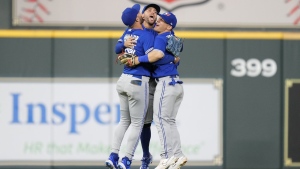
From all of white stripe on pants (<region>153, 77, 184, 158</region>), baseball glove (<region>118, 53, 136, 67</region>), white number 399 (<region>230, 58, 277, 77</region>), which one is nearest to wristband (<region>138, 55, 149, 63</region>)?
baseball glove (<region>118, 53, 136, 67</region>)

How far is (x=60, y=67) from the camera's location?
14344 millimetres

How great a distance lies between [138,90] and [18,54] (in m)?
3.66

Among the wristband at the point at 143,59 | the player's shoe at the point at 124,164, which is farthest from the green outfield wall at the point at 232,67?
the player's shoe at the point at 124,164

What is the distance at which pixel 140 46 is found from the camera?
11.2m

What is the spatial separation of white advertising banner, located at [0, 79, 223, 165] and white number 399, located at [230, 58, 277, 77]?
31 centimetres

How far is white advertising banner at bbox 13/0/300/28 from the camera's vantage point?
46.6 ft

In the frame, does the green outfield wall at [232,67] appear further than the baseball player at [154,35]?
Yes

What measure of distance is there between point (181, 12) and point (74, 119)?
219 cm

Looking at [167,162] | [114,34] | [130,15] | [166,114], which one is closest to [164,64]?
[166,114]

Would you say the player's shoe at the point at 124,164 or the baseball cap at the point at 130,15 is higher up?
the baseball cap at the point at 130,15

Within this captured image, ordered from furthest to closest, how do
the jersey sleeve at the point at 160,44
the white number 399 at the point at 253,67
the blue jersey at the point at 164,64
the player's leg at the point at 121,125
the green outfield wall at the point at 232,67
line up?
the white number 399 at the point at 253,67 < the green outfield wall at the point at 232,67 < the player's leg at the point at 121,125 < the blue jersey at the point at 164,64 < the jersey sleeve at the point at 160,44

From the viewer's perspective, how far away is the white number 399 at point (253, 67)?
1442cm

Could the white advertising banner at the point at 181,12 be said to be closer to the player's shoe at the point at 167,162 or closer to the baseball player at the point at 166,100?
the baseball player at the point at 166,100

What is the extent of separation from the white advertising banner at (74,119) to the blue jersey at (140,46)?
314cm
